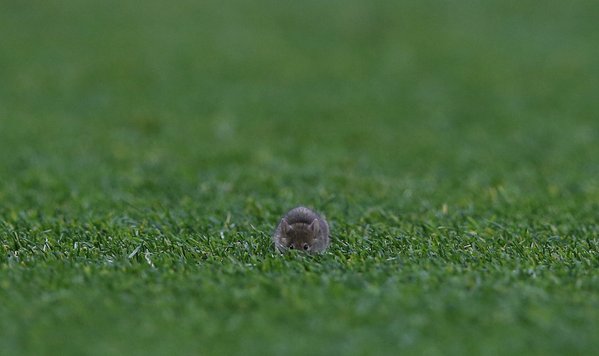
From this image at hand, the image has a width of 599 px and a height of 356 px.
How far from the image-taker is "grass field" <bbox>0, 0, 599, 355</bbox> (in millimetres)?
4754

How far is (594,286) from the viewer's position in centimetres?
535

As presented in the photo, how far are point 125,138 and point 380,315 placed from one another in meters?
7.28

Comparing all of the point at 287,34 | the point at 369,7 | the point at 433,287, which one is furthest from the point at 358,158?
the point at 369,7

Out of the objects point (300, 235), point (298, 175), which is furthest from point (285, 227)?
point (298, 175)

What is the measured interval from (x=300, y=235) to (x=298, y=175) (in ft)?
11.1

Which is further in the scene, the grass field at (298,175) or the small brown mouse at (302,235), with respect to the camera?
the small brown mouse at (302,235)

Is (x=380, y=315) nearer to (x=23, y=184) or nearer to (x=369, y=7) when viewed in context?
(x=23, y=184)

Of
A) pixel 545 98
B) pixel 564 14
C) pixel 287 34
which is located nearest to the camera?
pixel 545 98

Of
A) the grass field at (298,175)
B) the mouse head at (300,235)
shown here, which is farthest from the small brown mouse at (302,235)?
the grass field at (298,175)

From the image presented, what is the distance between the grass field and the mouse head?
170 millimetres

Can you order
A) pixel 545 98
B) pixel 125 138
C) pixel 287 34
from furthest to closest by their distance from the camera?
pixel 287 34 < pixel 545 98 < pixel 125 138

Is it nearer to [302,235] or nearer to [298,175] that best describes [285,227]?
[302,235]

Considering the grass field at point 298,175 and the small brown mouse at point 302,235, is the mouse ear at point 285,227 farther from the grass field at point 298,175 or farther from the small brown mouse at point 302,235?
the grass field at point 298,175

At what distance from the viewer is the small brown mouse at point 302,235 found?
245 inches
